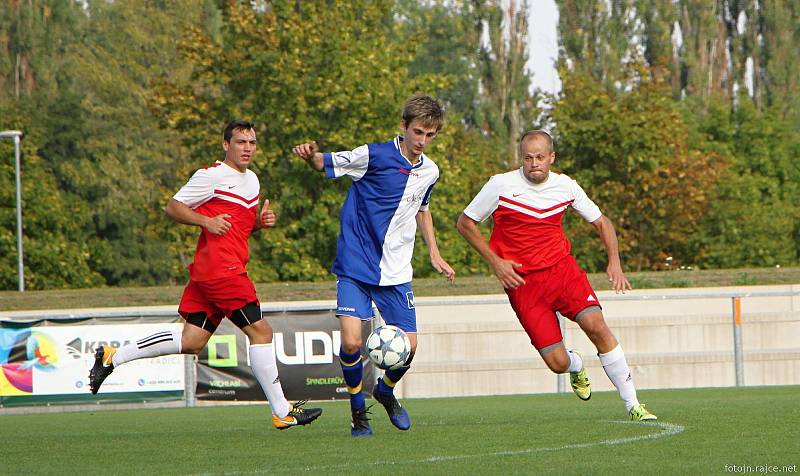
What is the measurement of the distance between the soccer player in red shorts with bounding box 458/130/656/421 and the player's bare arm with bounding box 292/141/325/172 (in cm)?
120

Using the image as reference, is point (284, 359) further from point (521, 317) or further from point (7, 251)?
point (7, 251)

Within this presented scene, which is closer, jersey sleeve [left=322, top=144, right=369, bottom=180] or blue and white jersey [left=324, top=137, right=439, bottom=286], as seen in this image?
jersey sleeve [left=322, top=144, right=369, bottom=180]

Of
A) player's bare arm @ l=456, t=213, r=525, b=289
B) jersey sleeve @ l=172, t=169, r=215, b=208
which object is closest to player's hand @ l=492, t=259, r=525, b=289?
player's bare arm @ l=456, t=213, r=525, b=289

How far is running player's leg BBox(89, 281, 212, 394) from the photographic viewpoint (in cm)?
1005

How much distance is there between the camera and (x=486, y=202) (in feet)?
31.6

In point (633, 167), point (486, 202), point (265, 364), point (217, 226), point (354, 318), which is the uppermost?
point (633, 167)

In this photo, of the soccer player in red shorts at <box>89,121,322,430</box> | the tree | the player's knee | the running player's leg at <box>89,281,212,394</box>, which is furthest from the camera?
the tree

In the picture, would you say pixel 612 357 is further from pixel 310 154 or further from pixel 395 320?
pixel 310 154

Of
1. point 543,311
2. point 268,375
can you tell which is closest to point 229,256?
point 268,375

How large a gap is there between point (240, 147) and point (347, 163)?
107 cm

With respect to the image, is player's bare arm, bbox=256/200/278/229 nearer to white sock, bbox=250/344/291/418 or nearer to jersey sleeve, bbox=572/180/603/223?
white sock, bbox=250/344/291/418

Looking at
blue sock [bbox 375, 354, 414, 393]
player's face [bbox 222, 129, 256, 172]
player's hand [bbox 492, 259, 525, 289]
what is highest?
player's face [bbox 222, 129, 256, 172]

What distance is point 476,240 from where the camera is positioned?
9570 mm

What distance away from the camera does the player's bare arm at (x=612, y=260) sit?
9320 mm
